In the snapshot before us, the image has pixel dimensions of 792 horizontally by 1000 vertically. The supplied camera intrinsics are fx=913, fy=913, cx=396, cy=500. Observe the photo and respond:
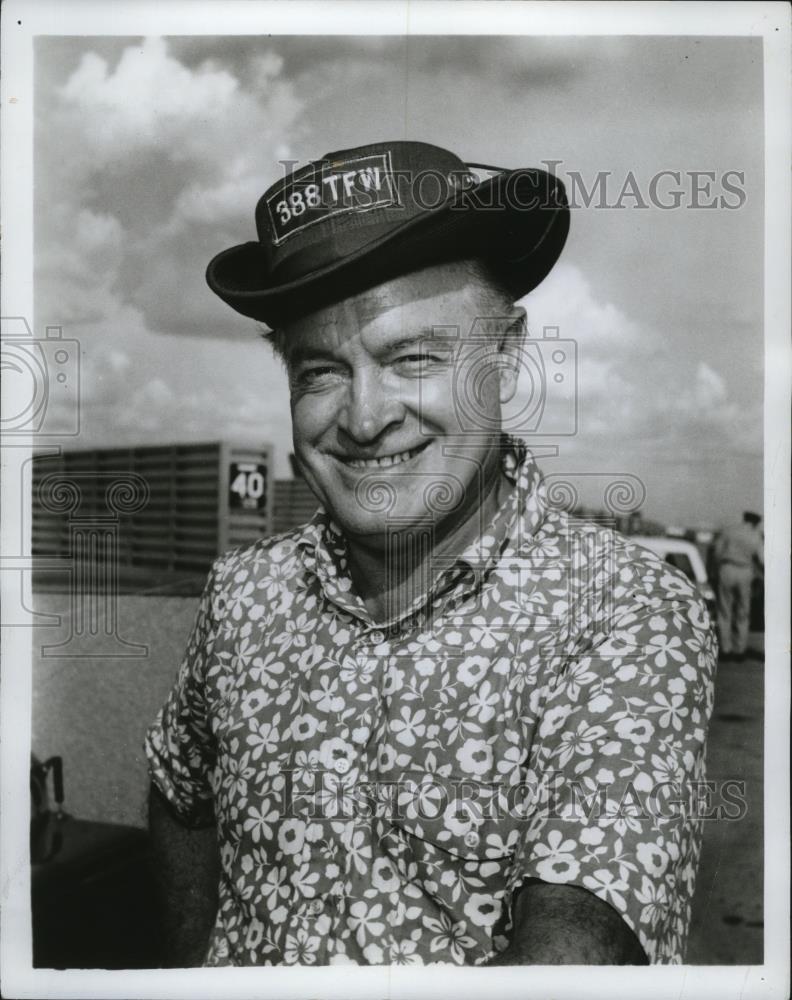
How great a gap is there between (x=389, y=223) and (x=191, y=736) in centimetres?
122

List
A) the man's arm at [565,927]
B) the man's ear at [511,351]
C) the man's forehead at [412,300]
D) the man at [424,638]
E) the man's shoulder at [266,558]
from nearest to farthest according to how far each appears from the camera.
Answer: the man's arm at [565,927] < the man at [424,638] < the man's forehead at [412,300] < the man's ear at [511,351] < the man's shoulder at [266,558]

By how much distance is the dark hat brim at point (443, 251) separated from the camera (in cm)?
176

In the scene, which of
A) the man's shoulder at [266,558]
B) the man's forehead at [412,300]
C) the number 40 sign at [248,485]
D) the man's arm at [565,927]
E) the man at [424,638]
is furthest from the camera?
the number 40 sign at [248,485]

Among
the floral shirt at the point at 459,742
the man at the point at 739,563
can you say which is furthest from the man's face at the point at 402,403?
the man at the point at 739,563

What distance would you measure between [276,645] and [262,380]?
2.05 ft

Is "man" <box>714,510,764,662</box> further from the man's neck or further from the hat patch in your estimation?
the hat patch

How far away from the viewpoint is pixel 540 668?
1768 mm

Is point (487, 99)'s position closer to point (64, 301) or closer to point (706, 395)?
point (706, 395)

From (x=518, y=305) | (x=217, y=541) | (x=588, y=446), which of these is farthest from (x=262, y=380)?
(x=588, y=446)

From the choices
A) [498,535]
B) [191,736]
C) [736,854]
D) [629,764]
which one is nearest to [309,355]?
[498,535]

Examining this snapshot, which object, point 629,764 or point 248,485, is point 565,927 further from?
point 248,485

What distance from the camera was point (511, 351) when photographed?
197cm

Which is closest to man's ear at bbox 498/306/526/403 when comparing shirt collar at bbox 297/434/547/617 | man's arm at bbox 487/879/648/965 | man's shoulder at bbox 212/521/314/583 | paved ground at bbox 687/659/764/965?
shirt collar at bbox 297/434/547/617

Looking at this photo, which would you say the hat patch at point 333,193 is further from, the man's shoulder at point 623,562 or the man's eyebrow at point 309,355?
the man's shoulder at point 623,562
